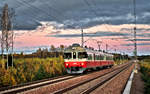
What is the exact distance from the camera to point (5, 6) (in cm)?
2791

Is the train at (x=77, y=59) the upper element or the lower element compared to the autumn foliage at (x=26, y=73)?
upper

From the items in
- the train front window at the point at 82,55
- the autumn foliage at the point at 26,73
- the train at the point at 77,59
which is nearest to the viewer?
the autumn foliage at the point at 26,73

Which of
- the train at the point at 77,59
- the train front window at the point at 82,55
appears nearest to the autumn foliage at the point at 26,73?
the train at the point at 77,59

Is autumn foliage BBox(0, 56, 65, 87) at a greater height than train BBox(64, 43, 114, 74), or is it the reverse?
train BBox(64, 43, 114, 74)

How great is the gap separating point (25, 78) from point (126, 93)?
9.41 meters

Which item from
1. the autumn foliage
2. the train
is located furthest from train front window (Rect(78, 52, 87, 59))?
the autumn foliage

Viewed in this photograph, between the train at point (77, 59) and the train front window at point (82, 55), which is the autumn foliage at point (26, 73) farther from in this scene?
the train front window at point (82, 55)

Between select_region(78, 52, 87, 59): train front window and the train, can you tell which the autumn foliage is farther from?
select_region(78, 52, 87, 59): train front window

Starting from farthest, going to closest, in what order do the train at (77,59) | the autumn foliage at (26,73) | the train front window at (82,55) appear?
the train front window at (82,55) → the train at (77,59) → the autumn foliage at (26,73)

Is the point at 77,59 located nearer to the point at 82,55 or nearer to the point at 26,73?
the point at 82,55

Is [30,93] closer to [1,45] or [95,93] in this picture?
[95,93]

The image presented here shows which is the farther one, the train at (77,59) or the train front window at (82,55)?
the train front window at (82,55)

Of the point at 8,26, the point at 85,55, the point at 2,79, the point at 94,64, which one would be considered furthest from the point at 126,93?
the point at 8,26

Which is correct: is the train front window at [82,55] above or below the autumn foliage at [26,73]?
above
